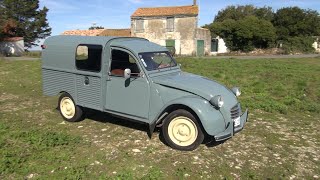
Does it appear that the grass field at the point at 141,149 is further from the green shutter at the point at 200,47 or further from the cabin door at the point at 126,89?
the green shutter at the point at 200,47

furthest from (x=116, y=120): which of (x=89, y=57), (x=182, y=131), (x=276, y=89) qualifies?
(x=276, y=89)

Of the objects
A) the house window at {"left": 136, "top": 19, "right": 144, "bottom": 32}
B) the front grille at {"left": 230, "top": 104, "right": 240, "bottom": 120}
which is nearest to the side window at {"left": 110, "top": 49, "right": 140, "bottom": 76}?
the front grille at {"left": 230, "top": 104, "right": 240, "bottom": 120}

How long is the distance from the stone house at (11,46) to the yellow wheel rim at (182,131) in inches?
1608

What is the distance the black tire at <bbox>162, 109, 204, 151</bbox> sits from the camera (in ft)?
18.6

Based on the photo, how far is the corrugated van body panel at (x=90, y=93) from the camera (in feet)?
22.5

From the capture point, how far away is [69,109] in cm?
769

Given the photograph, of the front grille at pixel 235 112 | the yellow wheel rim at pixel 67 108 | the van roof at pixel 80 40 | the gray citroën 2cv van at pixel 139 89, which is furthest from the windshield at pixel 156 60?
the yellow wheel rim at pixel 67 108

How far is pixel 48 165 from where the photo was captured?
202 inches

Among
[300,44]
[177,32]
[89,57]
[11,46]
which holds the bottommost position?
[89,57]

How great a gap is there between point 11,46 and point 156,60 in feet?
135

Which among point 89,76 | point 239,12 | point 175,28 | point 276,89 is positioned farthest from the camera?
point 239,12

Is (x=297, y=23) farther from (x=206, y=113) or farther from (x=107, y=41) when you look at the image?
(x=206, y=113)

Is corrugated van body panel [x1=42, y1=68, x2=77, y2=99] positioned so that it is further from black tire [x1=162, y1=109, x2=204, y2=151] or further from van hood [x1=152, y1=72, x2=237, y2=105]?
black tire [x1=162, y1=109, x2=204, y2=151]

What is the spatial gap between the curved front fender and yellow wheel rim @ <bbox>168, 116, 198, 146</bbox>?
0.28 metres
